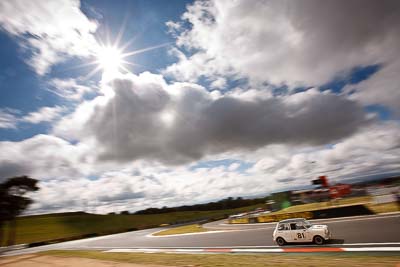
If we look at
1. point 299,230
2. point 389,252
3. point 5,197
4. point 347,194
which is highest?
point 5,197

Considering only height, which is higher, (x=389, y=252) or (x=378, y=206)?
(x=378, y=206)

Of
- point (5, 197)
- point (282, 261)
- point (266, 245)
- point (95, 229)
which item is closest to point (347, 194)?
point (266, 245)

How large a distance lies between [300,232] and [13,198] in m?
54.4

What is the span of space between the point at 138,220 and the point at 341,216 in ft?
340

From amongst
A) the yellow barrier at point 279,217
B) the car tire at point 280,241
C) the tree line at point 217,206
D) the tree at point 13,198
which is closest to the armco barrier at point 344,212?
the yellow barrier at point 279,217

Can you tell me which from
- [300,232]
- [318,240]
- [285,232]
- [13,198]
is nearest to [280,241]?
[285,232]

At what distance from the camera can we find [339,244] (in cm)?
1516

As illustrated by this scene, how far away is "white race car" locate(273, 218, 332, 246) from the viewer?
51.7ft

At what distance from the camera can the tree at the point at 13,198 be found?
47344mm

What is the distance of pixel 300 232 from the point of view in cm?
1672

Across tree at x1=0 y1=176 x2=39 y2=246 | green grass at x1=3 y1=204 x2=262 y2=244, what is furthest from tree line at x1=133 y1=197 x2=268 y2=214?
tree at x1=0 y1=176 x2=39 y2=246

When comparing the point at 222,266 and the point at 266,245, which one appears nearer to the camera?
the point at 222,266

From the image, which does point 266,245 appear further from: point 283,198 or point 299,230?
point 283,198

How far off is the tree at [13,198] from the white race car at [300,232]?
171ft
